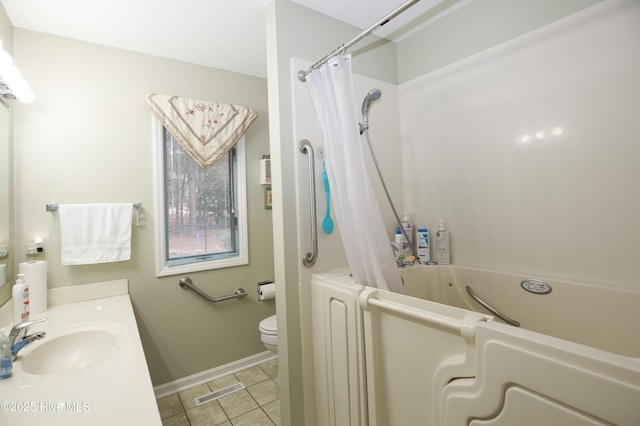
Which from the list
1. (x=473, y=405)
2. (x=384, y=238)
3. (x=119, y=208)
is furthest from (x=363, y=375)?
(x=119, y=208)

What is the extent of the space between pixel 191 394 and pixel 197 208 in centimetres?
129

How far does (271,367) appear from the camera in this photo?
224 centimetres

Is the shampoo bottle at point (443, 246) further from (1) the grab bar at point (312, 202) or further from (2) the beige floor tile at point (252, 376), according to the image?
(2) the beige floor tile at point (252, 376)

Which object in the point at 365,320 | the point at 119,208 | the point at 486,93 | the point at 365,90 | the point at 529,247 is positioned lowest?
the point at 365,320

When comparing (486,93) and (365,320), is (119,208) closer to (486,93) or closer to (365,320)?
(365,320)

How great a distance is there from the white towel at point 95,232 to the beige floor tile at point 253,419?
1191mm

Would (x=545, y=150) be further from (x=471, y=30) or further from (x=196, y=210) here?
(x=196, y=210)

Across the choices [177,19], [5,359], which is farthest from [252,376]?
[177,19]

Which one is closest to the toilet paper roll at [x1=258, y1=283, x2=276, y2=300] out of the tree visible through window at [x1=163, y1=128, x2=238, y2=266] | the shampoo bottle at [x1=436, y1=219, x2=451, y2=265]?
the tree visible through window at [x1=163, y1=128, x2=238, y2=266]

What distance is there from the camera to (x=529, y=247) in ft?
4.51

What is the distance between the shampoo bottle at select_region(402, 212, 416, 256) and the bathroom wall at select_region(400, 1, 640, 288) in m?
0.12

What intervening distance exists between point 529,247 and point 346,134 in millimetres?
1051

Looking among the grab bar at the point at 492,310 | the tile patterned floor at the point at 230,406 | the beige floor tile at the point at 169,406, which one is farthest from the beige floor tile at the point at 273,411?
the grab bar at the point at 492,310

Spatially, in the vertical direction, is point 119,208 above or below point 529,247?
above
